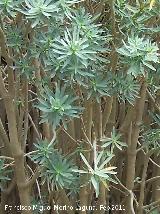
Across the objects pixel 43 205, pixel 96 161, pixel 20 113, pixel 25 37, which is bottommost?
pixel 43 205

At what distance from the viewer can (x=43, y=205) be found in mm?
1666

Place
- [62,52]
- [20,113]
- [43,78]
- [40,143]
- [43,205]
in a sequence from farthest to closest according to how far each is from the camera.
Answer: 1. [43,205]
2. [20,113]
3. [43,78]
4. [40,143]
5. [62,52]

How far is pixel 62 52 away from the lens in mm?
945

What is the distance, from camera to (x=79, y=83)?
1.01 meters

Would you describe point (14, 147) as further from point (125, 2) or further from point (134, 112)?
point (125, 2)

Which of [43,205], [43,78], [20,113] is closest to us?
[43,78]

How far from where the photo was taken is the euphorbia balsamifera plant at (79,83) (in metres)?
0.99

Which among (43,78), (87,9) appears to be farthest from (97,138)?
(87,9)

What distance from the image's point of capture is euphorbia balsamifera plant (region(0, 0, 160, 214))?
3.24ft

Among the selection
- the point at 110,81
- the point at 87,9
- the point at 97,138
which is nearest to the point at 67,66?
the point at 110,81

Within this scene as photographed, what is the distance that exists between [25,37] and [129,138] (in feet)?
1.87

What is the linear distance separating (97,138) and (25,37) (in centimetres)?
42

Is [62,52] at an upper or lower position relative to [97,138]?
upper

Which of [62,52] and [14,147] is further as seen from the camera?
[14,147]
